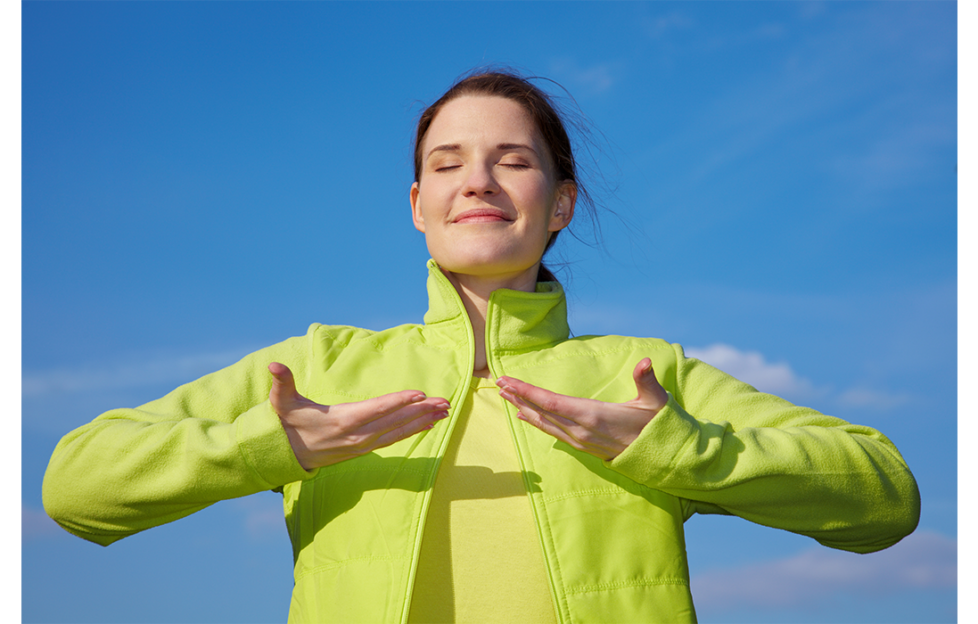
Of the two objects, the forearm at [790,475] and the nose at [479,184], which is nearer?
the forearm at [790,475]

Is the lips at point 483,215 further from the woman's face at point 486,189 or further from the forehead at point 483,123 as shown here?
the forehead at point 483,123

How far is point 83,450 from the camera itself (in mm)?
2758

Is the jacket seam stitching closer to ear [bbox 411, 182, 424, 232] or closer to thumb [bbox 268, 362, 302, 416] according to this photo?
thumb [bbox 268, 362, 302, 416]

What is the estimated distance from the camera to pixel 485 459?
284 cm

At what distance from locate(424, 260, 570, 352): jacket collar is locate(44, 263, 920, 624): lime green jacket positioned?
0.11m

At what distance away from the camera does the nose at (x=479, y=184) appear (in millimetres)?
3176

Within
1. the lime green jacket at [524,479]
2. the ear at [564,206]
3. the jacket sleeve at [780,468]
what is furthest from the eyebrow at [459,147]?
the jacket sleeve at [780,468]

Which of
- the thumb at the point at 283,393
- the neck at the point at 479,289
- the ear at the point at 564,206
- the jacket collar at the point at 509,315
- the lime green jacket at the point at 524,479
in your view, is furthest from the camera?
the ear at the point at 564,206

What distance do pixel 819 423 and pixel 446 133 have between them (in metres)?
1.85

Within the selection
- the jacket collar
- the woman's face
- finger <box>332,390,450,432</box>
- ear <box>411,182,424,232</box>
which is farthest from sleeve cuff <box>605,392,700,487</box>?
ear <box>411,182,424,232</box>

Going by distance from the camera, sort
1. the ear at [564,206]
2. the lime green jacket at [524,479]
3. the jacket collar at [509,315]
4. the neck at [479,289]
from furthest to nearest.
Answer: the ear at [564,206]
the neck at [479,289]
the jacket collar at [509,315]
the lime green jacket at [524,479]

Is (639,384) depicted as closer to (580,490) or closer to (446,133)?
(580,490)
